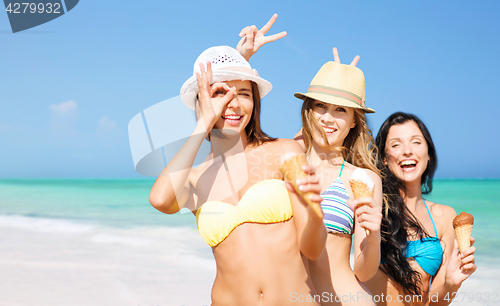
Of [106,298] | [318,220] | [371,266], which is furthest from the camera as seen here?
[106,298]

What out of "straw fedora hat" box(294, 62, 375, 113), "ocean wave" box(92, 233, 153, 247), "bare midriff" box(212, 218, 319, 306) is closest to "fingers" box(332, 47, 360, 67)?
"straw fedora hat" box(294, 62, 375, 113)

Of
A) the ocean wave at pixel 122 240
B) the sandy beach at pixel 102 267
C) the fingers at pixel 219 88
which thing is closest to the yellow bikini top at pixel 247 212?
the fingers at pixel 219 88

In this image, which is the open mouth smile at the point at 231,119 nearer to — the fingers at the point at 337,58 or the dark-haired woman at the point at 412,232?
the fingers at the point at 337,58

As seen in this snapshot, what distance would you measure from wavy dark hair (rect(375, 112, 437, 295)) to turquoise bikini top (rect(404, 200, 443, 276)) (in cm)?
8

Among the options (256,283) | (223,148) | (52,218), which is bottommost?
(52,218)

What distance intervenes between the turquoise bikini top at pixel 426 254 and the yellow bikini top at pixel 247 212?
1.80 meters

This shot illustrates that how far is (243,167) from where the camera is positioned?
2725 millimetres

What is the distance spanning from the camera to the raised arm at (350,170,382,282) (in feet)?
7.47

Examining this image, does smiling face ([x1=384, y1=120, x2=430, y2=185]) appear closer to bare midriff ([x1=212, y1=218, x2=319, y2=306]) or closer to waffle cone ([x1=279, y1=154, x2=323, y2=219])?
bare midriff ([x1=212, y1=218, x2=319, y2=306])

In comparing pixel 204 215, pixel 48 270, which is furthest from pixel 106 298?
pixel 204 215

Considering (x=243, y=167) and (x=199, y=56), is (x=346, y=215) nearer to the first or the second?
(x=243, y=167)

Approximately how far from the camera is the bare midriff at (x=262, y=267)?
7.68 feet

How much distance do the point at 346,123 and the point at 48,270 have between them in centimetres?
886

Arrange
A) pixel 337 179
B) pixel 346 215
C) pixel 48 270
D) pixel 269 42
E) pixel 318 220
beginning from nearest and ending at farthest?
pixel 318 220 < pixel 346 215 < pixel 337 179 < pixel 269 42 < pixel 48 270
